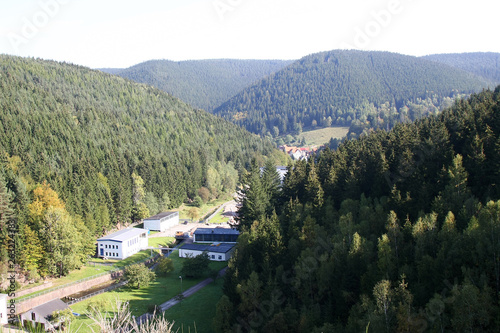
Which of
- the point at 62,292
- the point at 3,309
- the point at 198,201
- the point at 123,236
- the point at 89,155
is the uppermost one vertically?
the point at 89,155

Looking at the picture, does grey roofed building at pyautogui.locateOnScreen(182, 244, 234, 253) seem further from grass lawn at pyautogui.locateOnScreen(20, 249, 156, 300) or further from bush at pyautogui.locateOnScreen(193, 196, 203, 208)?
bush at pyautogui.locateOnScreen(193, 196, 203, 208)

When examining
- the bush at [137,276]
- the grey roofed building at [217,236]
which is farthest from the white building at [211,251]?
the bush at [137,276]

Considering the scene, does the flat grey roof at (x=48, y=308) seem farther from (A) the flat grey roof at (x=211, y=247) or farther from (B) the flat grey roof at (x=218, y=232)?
(B) the flat grey roof at (x=218, y=232)

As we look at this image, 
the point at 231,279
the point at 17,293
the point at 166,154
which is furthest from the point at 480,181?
the point at 166,154

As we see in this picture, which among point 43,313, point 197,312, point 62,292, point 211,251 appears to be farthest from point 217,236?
point 43,313

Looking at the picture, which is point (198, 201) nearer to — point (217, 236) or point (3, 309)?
point (217, 236)

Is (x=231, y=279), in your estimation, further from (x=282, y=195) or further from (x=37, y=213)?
(x=37, y=213)
